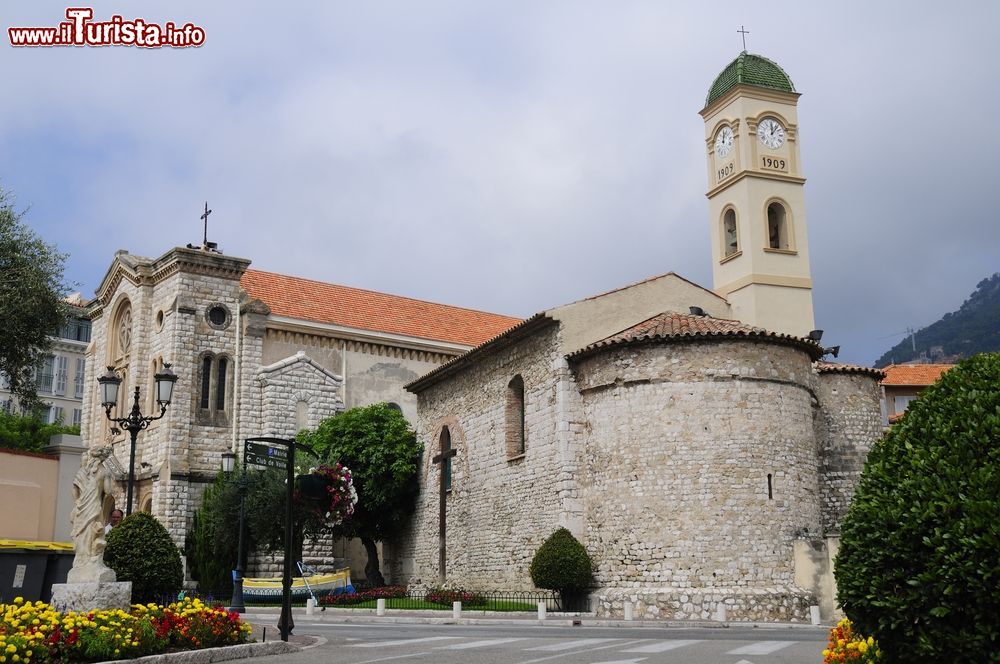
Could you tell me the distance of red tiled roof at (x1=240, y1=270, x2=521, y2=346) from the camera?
132ft

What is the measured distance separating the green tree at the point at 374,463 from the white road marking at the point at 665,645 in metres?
19.7

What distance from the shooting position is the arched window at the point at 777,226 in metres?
35.8

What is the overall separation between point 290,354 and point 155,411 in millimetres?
5573

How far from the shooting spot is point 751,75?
3694cm

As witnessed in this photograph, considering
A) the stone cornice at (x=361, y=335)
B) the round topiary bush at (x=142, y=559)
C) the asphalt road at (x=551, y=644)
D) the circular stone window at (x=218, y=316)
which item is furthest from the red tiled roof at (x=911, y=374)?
the round topiary bush at (x=142, y=559)

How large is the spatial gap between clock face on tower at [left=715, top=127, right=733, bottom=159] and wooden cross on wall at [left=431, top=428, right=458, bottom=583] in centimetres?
1513

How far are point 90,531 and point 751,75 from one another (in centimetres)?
3064

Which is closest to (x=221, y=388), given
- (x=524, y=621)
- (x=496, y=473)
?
(x=496, y=473)

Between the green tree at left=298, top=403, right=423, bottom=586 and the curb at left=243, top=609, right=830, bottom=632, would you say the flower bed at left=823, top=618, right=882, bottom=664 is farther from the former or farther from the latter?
the green tree at left=298, top=403, right=423, bottom=586

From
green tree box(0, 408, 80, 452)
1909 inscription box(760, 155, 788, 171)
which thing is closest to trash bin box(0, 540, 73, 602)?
1909 inscription box(760, 155, 788, 171)

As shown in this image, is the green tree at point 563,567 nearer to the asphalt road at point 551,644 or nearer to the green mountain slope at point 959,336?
the asphalt road at point 551,644

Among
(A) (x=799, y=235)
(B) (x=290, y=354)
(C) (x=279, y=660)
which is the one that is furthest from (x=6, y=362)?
(A) (x=799, y=235)

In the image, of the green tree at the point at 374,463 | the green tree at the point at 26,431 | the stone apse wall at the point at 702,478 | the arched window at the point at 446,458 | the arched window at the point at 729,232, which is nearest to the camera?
the stone apse wall at the point at 702,478

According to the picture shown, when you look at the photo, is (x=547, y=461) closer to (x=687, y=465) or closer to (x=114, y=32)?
A: (x=687, y=465)
